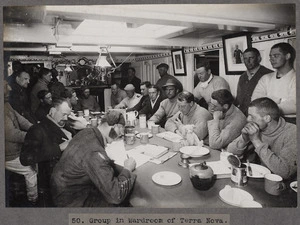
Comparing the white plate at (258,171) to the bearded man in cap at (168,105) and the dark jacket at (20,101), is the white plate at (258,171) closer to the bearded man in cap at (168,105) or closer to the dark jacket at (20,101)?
the bearded man in cap at (168,105)

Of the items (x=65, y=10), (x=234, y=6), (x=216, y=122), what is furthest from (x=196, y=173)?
(x=65, y=10)

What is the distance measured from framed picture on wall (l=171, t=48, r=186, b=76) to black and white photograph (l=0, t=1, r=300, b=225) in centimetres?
82

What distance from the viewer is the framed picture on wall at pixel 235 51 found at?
1702 mm

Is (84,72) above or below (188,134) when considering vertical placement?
above

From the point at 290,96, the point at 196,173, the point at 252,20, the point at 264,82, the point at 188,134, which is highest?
the point at 252,20

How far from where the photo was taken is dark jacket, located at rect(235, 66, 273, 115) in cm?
158

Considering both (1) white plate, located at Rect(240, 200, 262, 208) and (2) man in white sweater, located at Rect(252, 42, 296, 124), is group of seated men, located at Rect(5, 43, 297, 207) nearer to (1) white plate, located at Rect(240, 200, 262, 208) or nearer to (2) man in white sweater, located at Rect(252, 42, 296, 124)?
(2) man in white sweater, located at Rect(252, 42, 296, 124)

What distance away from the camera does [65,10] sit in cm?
134

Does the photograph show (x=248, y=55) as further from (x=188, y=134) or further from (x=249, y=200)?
(x=249, y=200)

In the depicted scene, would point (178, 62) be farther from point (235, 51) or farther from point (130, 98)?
point (235, 51)

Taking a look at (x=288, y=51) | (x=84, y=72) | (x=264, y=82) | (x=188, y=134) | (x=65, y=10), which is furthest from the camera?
(x=84, y=72)

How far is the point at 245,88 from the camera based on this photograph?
1676 mm

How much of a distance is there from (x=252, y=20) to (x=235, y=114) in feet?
2.36

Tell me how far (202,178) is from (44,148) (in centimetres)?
117
